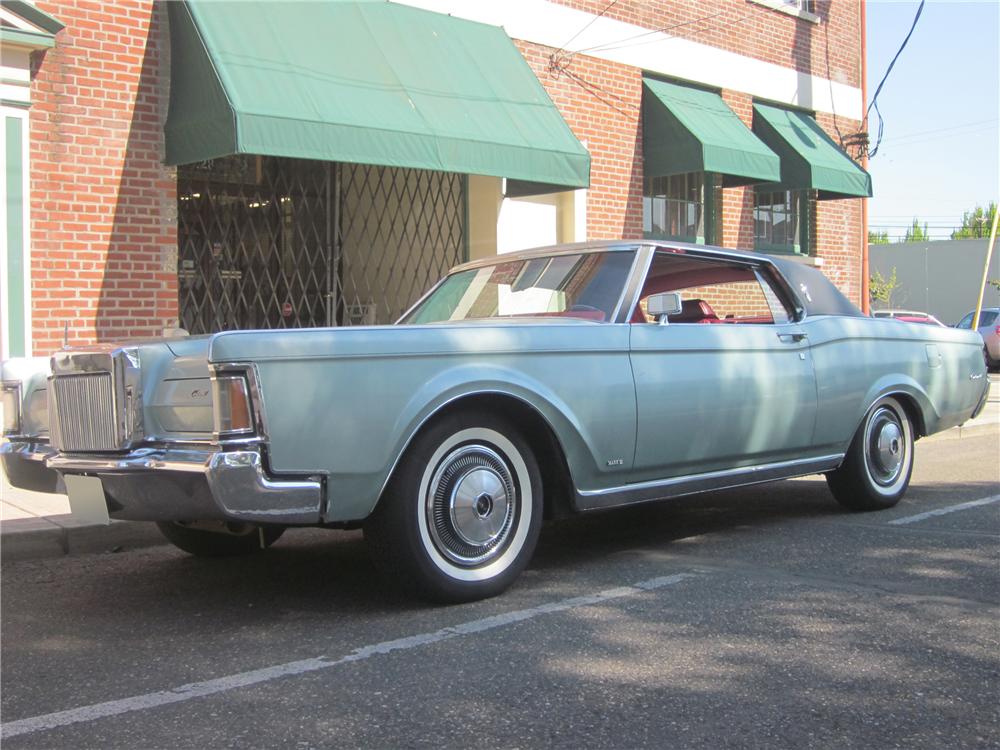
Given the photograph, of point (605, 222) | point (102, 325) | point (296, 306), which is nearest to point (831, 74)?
point (605, 222)

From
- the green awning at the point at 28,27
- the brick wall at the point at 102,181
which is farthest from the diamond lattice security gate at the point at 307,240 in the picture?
the green awning at the point at 28,27

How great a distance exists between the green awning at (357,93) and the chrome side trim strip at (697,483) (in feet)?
15.2

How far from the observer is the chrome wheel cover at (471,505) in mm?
4332

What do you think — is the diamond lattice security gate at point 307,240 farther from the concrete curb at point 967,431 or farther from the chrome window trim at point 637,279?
the chrome window trim at point 637,279

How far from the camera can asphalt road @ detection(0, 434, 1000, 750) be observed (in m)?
3.09

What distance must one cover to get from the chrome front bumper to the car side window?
8.49ft

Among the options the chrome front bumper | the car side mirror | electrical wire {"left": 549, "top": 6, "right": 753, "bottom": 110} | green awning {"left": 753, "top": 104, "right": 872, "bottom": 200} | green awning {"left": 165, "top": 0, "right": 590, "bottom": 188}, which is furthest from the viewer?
green awning {"left": 753, "top": 104, "right": 872, "bottom": 200}

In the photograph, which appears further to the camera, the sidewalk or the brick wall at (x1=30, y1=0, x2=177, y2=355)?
the brick wall at (x1=30, y1=0, x2=177, y2=355)

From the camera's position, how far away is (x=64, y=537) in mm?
5742

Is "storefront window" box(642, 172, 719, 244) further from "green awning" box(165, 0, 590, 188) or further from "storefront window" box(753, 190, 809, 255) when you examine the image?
"green awning" box(165, 0, 590, 188)

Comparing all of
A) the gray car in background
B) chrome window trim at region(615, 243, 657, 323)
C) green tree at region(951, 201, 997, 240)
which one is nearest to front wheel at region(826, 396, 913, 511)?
chrome window trim at region(615, 243, 657, 323)

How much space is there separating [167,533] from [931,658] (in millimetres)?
3658

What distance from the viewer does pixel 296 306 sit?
1130 centimetres

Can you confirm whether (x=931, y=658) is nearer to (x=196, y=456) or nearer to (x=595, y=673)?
(x=595, y=673)
